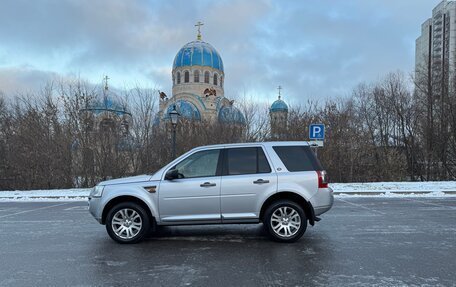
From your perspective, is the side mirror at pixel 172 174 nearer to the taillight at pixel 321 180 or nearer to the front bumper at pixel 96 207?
the front bumper at pixel 96 207

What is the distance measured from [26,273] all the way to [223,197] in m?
3.29

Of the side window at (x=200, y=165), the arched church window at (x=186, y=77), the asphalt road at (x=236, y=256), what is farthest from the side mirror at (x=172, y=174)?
the arched church window at (x=186, y=77)

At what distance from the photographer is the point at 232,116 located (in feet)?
88.6

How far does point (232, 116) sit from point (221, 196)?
20652 mm

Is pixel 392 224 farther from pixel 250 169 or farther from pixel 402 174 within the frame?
pixel 402 174

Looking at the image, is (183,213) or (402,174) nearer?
(183,213)

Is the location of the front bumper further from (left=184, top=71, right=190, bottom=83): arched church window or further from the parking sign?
(left=184, top=71, right=190, bottom=83): arched church window

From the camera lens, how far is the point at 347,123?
25.1 metres

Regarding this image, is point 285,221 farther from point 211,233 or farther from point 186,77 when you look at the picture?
point 186,77

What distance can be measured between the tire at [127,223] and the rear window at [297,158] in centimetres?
283

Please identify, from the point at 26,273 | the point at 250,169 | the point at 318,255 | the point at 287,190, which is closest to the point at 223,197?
the point at 250,169

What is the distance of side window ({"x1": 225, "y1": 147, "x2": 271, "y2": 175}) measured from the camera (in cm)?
675

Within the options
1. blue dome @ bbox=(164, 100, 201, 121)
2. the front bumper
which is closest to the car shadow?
the front bumper

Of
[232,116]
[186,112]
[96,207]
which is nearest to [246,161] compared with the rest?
[96,207]
